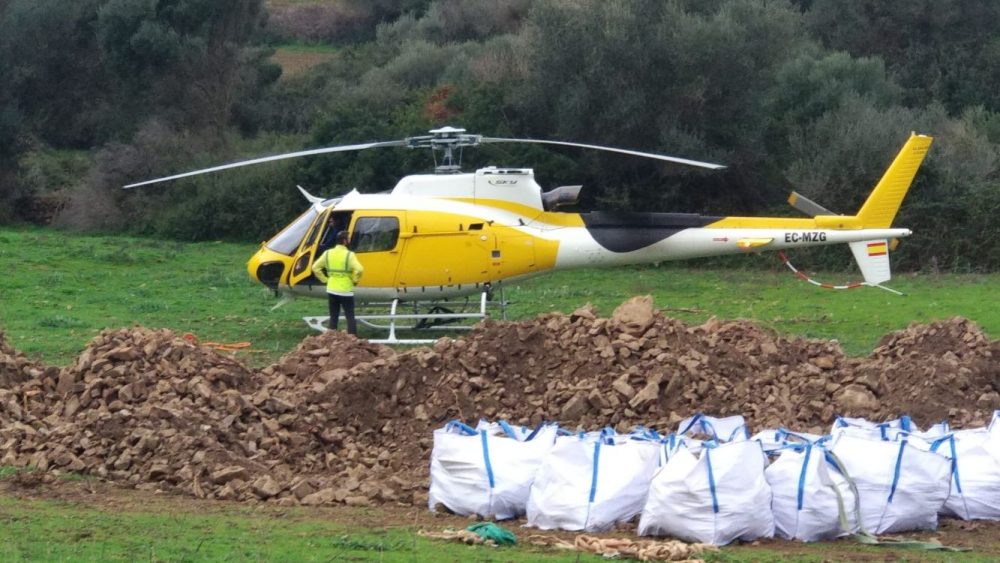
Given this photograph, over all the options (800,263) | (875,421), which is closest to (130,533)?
(875,421)

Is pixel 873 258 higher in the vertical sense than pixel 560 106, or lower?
lower

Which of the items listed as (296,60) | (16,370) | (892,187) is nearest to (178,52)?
(296,60)

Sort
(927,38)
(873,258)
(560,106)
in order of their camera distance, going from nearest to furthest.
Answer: (873,258) < (560,106) < (927,38)

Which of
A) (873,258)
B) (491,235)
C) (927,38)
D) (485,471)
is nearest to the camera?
(485,471)

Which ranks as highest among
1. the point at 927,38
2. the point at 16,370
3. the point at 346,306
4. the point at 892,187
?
the point at 927,38

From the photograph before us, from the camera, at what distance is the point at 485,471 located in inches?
394

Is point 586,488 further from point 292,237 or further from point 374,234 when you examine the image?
point 292,237

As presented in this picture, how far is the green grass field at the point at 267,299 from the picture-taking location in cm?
1911

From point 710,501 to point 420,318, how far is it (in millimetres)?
9541

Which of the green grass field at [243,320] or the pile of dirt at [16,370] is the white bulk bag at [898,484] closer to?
the green grass field at [243,320]

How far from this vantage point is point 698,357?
13.3m

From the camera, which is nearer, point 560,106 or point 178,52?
point 560,106

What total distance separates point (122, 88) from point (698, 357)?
3487 centimetres

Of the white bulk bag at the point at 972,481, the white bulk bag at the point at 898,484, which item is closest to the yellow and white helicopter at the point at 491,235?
the white bulk bag at the point at 972,481
